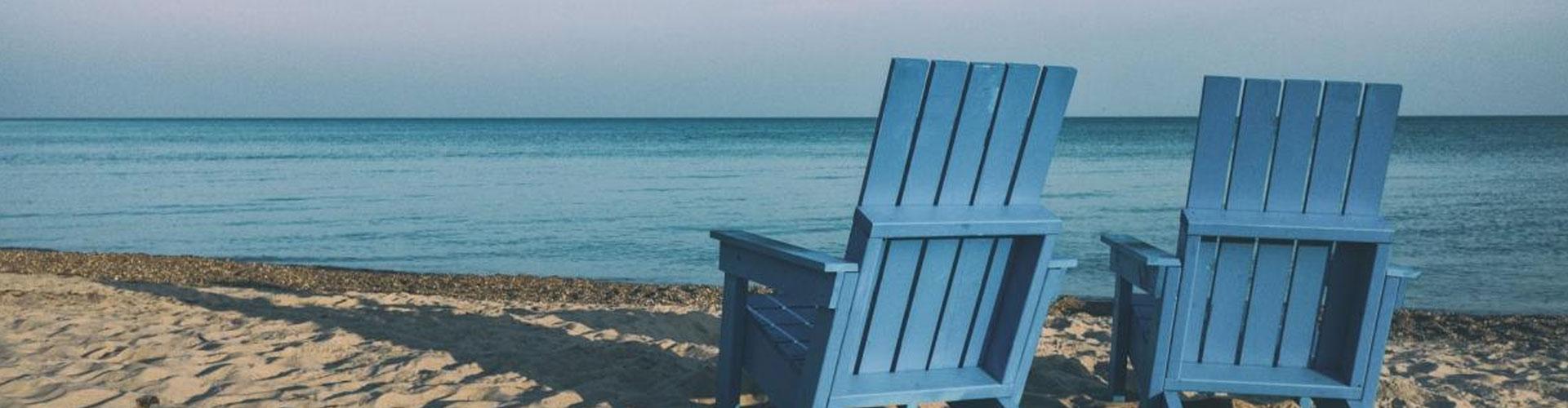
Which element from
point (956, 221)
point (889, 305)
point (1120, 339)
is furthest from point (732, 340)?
point (1120, 339)

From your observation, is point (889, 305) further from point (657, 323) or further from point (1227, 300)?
point (657, 323)

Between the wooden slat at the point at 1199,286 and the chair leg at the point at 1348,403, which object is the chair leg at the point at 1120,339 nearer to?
the wooden slat at the point at 1199,286

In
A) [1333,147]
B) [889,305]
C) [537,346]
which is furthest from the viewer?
[537,346]

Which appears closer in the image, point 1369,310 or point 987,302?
point 987,302

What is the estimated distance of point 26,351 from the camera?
4375 millimetres

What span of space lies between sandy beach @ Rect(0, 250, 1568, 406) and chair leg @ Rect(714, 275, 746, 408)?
392 mm

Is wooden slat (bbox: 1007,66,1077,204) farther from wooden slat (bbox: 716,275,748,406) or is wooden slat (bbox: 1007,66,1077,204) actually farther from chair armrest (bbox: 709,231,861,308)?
wooden slat (bbox: 716,275,748,406)

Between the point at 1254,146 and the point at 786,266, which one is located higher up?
the point at 1254,146

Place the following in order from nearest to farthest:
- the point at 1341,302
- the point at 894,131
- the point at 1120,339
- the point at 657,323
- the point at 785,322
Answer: the point at 894,131 → the point at 1341,302 → the point at 785,322 → the point at 1120,339 → the point at 657,323

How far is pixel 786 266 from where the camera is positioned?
283 centimetres

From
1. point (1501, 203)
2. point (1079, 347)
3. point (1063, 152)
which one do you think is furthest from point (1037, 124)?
point (1063, 152)

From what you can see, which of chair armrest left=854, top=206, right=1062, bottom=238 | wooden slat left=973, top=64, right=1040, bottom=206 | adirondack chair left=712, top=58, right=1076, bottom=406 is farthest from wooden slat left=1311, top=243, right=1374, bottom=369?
wooden slat left=973, top=64, right=1040, bottom=206

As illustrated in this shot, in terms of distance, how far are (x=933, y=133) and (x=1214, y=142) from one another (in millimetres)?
879

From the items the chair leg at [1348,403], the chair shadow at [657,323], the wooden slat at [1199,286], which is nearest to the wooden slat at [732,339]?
the wooden slat at [1199,286]
